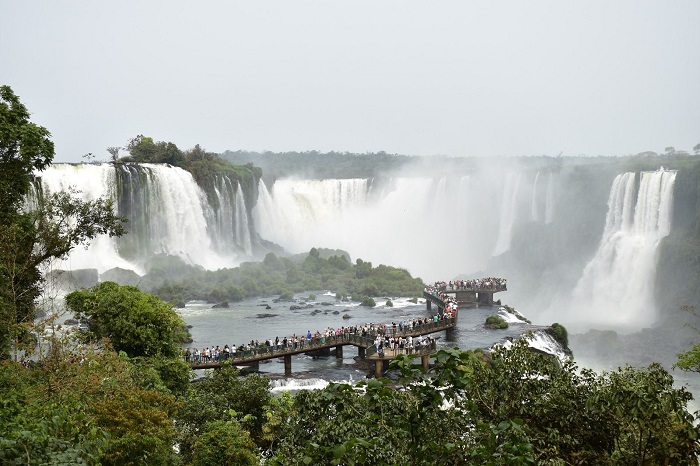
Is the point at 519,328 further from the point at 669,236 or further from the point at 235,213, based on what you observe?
the point at 235,213

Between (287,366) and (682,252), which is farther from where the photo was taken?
(682,252)

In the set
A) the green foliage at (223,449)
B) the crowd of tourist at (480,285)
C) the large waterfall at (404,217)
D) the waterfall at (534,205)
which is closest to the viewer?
the green foliage at (223,449)

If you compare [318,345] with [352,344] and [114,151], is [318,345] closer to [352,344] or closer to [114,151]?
[352,344]

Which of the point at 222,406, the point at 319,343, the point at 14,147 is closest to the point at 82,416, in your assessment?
the point at 222,406

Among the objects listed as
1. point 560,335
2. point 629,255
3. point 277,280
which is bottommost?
point 277,280

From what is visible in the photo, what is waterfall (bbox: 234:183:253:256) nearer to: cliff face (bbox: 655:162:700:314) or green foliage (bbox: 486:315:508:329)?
green foliage (bbox: 486:315:508:329)

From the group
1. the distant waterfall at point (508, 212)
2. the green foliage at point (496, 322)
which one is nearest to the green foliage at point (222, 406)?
the green foliage at point (496, 322)

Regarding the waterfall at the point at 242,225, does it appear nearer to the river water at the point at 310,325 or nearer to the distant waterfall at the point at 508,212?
the river water at the point at 310,325

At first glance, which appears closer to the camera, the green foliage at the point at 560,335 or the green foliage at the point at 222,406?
the green foliage at the point at 222,406
